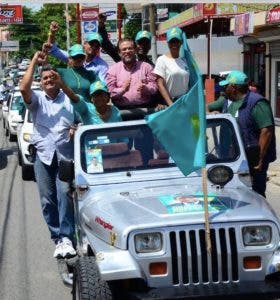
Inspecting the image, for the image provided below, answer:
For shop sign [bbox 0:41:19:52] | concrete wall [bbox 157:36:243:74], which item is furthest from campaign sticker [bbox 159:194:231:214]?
shop sign [bbox 0:41:19:52]

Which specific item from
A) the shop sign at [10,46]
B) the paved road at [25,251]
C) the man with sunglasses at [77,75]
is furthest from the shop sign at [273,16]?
the shop sign at [10,46]

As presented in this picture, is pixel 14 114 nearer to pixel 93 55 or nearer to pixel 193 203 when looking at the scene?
pixel 93 55

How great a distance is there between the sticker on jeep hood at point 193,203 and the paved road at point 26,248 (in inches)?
67.5

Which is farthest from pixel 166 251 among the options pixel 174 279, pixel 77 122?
pixel 77 122

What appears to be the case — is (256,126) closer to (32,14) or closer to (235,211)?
(235,211)

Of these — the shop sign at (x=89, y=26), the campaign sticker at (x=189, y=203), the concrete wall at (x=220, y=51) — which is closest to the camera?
the campaign sticker at (x=189, y=203)

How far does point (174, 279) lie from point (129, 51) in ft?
9.81

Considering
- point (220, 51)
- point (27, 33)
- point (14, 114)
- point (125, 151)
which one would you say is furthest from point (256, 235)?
point (27, 33)

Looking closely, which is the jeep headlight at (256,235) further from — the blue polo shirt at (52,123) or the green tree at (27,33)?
the green tree at (27,33)

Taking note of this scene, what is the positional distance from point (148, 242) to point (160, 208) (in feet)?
1.08

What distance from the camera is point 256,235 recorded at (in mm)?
3914

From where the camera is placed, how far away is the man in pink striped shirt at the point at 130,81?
6070 millimetres

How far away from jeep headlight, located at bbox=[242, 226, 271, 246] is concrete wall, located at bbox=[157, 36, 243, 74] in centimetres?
3588

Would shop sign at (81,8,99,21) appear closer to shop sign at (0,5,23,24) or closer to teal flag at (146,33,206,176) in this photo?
shop sign at (0,5,23,24)
